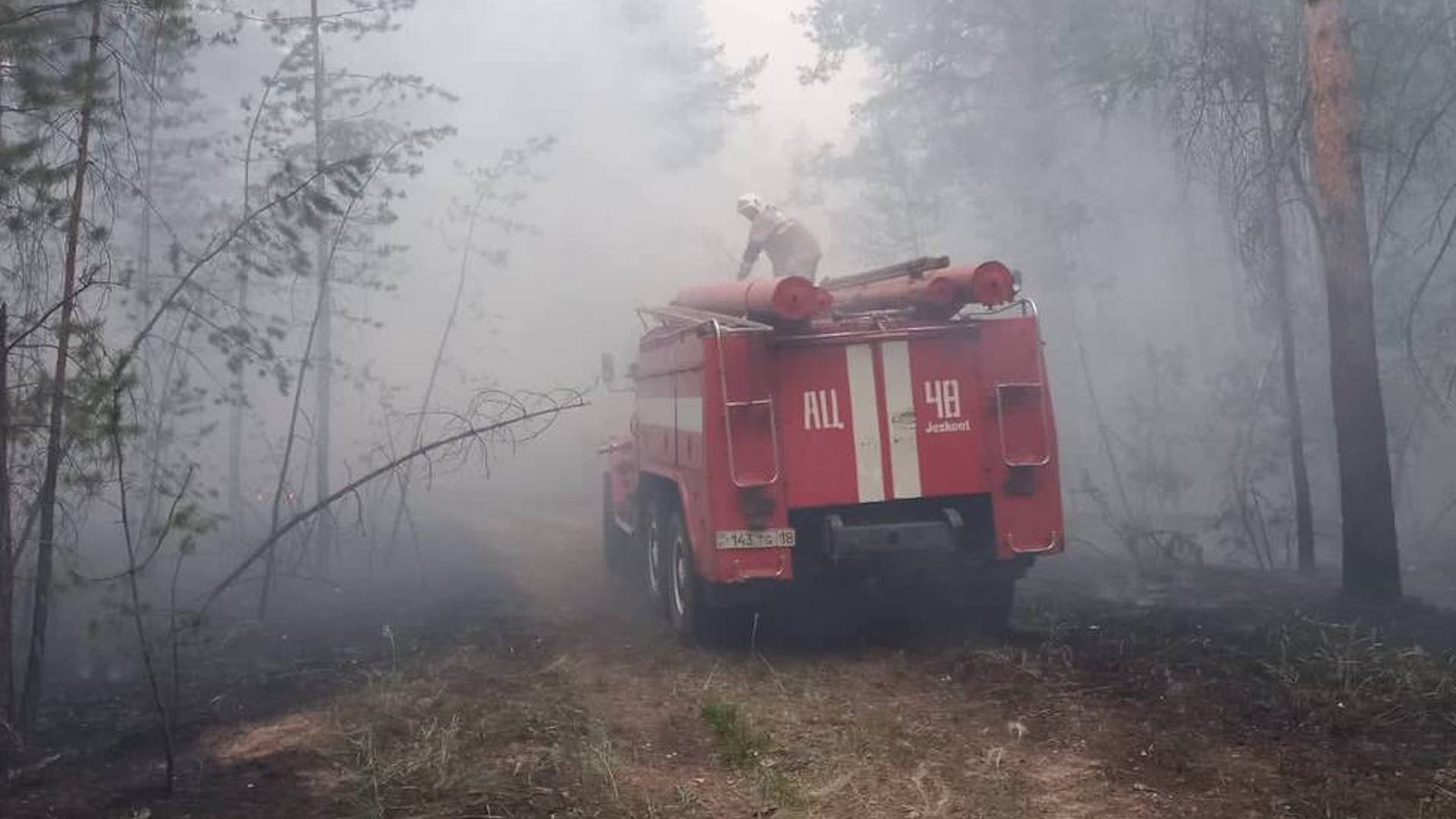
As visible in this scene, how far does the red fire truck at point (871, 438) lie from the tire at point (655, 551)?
1235 millimetres

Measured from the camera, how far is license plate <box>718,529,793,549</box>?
23.9ft

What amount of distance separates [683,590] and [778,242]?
11.6ft

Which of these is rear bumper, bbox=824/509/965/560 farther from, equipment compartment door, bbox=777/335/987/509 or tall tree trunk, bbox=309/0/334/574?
tall tree trunk, bbox=309/0/334/574

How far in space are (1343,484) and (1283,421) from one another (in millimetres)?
7508

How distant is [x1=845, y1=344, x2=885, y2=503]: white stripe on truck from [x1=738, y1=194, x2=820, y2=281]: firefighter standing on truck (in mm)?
2656

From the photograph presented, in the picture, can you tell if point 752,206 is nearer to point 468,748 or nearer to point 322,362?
point 468,748

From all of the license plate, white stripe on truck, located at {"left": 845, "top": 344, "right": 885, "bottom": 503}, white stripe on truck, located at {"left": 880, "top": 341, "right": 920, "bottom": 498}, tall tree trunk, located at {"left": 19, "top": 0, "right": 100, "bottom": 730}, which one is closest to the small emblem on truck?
white stripe on truck, located at {"left": 845, "top": 344, "right": 885, "bottom": 503}

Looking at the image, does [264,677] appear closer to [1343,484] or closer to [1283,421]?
[1343,484]

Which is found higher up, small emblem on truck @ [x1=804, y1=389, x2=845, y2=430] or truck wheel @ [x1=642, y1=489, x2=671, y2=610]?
Result: small emblem on truck @ [x1=804, y1=389, x2=845, y2=430]

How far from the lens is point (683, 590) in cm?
843

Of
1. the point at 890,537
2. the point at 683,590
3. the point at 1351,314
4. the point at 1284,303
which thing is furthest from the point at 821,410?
the point at 1284,303

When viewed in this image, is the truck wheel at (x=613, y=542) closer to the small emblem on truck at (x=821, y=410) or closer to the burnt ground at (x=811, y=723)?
the burnt ground at (x=811, y=723)

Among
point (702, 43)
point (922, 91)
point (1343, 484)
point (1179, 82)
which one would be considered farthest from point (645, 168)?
point (1343, 484)

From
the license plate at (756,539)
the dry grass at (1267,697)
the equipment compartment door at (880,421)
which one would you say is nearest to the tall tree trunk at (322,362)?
the license plate at (756,539)
